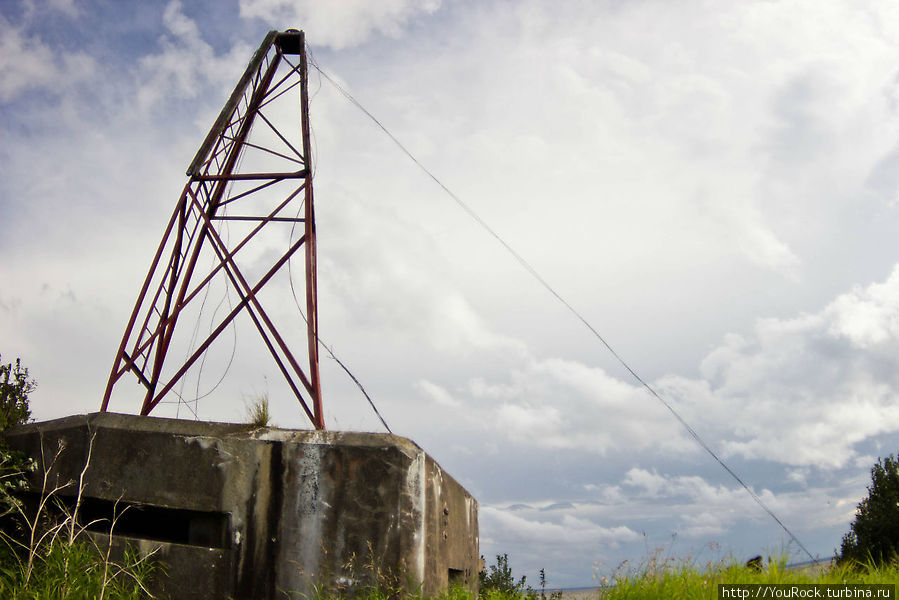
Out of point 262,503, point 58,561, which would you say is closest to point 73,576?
point 58,561

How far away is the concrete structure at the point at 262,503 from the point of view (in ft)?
15.1

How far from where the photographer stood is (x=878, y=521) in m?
11.0

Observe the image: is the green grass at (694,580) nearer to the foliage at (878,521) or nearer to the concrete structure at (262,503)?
the concrete structure at (262,503)

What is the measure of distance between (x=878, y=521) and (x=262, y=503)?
10.4 metres

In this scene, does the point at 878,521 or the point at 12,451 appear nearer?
the point at 12,451

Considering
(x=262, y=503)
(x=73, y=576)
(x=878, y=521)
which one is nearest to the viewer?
(x=73, y=576)

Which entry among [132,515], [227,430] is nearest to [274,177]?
[227,430]

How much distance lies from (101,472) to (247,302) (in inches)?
77.2

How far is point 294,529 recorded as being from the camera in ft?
15.4

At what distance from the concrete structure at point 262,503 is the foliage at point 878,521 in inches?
352

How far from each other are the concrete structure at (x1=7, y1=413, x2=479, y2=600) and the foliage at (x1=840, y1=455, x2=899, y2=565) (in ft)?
29.3

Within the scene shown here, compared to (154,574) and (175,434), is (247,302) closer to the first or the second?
(175,434)

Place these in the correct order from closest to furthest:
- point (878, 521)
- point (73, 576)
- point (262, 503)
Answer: point (73, 576) → point (262, 503) → point (878, 521)

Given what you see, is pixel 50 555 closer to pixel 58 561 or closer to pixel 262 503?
pixel 58 561
